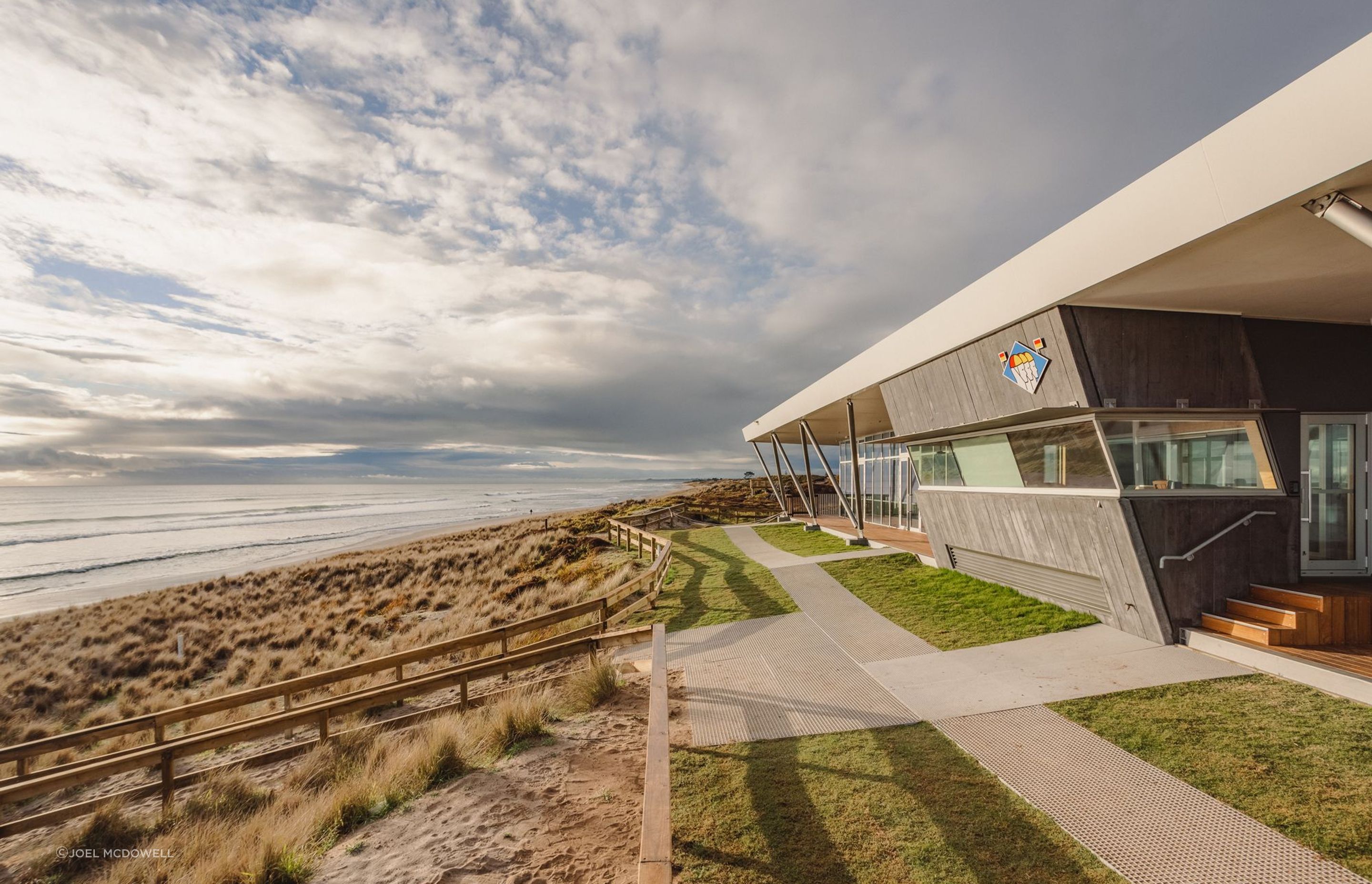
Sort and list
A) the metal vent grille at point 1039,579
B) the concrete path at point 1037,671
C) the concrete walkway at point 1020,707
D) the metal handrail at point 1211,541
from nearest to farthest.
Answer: the concrete walkway at point 1020,707
the concrete path at point 1037,671
the metal handrail at point 1211,541
the metal vent grille at point 1039,579

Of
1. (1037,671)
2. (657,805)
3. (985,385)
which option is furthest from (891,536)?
(657,805)

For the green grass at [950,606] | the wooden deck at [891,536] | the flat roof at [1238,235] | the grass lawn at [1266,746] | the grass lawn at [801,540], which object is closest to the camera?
the grass lawn at [1266,746]

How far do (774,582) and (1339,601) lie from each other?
8.95m

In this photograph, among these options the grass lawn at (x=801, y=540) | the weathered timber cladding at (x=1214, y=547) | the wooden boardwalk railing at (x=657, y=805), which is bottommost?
the grass lawn at (x=801, y=540)

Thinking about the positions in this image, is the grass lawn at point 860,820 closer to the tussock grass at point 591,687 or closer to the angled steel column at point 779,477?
the tussock grass at point 591,687

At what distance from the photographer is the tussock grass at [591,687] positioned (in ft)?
25.3

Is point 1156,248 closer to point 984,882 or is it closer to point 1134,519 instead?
point 1134,519

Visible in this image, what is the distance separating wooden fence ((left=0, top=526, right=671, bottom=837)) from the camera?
22.2 ft

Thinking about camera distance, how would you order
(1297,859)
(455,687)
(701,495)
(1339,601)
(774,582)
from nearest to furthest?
(1297,859), (1339,601), (455,687), (774,582), (701,495)

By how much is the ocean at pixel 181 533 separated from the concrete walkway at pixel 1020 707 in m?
31.9

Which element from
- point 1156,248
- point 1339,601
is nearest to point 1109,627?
point 1339,601

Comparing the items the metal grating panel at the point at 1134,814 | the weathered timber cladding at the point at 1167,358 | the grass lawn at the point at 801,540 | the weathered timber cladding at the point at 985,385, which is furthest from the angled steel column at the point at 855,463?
the metal grating panel at the point at 1134,814

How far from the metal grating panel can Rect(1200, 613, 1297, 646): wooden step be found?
3281 millimetres

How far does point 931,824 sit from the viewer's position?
4090 millimetres
